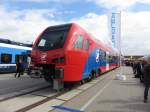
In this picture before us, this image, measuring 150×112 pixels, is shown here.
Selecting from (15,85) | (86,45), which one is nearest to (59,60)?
(86,45)

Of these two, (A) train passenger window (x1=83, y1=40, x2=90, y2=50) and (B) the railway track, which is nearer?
(B) the railway track

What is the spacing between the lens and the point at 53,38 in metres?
15.2

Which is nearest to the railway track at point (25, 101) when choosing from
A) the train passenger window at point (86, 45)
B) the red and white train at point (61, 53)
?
the red and white train at point (61, 53)

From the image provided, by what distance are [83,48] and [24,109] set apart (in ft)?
23.1

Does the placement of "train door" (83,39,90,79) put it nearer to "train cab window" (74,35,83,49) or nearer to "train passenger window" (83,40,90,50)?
"train passenger window" (83,40,90,50)

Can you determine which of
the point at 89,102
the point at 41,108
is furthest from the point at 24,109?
the point at 89,102

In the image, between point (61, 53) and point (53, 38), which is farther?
point (53, 38)

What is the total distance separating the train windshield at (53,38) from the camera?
48.3 ft

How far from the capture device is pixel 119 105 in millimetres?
10961

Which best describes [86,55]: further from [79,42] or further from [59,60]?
[59,60]

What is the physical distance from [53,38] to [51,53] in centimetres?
109

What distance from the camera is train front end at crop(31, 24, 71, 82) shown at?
14.1 m

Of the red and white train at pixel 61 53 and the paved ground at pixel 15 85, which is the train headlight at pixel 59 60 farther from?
the paved ground at pixel 15 85

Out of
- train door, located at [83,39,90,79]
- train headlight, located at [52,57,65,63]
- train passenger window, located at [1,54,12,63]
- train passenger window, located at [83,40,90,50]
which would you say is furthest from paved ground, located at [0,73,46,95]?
train passenger window, located at [1,54,12,63]
